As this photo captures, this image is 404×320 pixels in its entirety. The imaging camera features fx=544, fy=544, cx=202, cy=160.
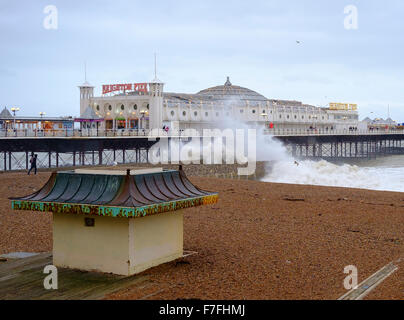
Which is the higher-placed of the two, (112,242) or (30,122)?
(30,122)

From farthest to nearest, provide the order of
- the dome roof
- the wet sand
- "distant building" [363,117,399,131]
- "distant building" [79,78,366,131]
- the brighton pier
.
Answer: "distant building" [363,117,399,131] → the dome roof → "distant building" [79,78,366,131] → the brighton pier → the wet sand

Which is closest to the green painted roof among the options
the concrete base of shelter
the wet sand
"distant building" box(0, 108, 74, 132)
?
the concrete base of shelter

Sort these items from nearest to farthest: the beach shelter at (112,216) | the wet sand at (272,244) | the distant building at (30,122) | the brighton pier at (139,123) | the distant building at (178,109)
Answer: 1. the wet sand at (272,244)
2. the beach shelter at (112,216)
3. the brighton pier at (139,123)
4. the distant building at (30,122)
5. the distant building at (178,109)

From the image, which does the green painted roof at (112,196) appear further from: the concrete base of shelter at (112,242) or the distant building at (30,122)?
the distant building at (30,122)

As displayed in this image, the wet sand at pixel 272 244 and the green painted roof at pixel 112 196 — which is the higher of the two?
the green painted roof at pixel 112 196

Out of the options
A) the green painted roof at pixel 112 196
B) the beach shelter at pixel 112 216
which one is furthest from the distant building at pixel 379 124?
the beach shelter at pixel 112 216

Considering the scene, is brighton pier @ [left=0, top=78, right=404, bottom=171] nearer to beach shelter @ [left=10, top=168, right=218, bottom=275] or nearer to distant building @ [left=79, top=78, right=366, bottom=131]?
distant building @ [left=79, top=78, right=366, bottom=131]

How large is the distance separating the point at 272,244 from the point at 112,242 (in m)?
4.65

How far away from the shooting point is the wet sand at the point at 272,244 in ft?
30.3

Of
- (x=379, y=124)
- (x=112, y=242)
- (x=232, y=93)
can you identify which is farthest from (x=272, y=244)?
(x=379, y=124)

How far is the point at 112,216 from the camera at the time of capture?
9.37m

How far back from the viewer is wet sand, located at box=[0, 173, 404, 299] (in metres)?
9.24

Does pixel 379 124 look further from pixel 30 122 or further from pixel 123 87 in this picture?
pixel 30 122
